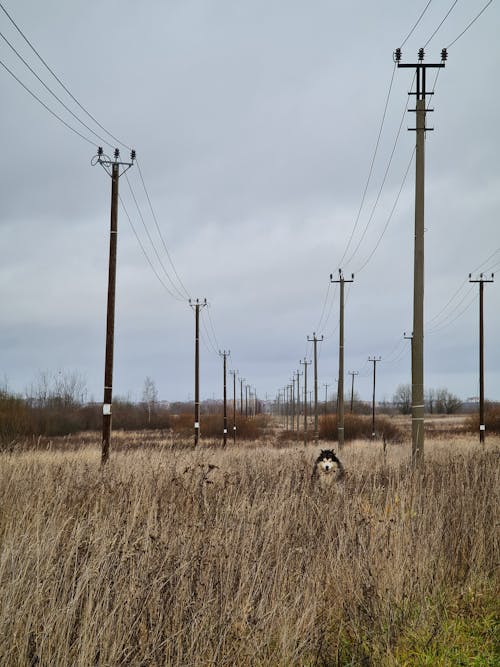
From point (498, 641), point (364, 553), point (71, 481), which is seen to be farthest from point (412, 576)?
point (71, 481)

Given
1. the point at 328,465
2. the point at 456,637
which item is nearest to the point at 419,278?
the point at 328,465

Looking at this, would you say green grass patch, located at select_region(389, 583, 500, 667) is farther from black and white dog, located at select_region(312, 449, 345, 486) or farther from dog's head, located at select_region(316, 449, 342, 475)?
dog's head, located at select_region(316, 449, 342, 475)

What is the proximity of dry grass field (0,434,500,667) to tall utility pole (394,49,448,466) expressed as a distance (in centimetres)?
475

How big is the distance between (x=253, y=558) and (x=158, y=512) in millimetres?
1325

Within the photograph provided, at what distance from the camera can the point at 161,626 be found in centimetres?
353

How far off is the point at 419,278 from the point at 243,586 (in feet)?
29.2

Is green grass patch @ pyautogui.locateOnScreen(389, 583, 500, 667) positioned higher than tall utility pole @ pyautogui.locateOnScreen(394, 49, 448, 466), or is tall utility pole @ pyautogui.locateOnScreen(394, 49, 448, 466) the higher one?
tall utility pole @ pyautogui.locateOnScreen(394, 49, 448, 466)

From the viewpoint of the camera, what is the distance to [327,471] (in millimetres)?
9203

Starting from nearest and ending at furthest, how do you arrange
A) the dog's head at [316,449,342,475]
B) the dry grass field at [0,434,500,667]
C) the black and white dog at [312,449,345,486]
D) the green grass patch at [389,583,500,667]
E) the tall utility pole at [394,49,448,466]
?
the dry grass field at [0,434,500,667] → the green grass patch at [389,583,500,667] → the black and white dog at [312,449,345,486] → the dog's head at [316,449,342,475] → the tall utility pole at [394,49,448,466]

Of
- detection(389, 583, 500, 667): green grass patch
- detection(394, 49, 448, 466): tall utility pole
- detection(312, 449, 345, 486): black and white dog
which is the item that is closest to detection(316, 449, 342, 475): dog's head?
detection(312, 449, 345, 486): black and white dog

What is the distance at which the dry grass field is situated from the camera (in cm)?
334

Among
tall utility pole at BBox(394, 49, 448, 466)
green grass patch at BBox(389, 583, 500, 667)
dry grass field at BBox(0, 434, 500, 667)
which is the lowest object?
green grass patch at BBox(389, 583, 500, 667)

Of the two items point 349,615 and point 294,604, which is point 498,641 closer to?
point 349,615

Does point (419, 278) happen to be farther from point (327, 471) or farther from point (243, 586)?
point (243, 586)
